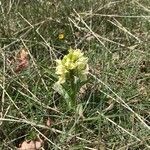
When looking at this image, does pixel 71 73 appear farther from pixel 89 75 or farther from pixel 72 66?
Answer: pixel 89 75

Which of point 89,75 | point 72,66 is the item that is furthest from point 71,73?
point 89,75

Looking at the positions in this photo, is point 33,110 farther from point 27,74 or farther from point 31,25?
point 31,25

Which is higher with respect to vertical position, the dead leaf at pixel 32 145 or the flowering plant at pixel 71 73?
the flowering plant at pixel 71 73

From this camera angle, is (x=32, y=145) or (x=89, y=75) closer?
(x=32, y=145)

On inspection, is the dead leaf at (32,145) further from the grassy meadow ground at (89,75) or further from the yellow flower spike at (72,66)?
the yellow flower spike at (72,66)

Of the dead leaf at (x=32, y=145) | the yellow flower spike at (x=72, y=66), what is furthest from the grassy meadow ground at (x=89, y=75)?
the yellow flower spike at (x=72, y=66)

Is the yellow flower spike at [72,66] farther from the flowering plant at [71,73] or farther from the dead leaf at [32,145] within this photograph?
the dead leaf at [32,145]

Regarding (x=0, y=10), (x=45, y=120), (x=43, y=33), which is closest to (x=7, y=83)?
(x=45, y=120)

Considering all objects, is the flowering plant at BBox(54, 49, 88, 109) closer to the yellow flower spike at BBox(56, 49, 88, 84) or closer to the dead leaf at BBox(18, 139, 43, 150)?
the yellow flower spike at BBox(56, 49, 88, 84)
